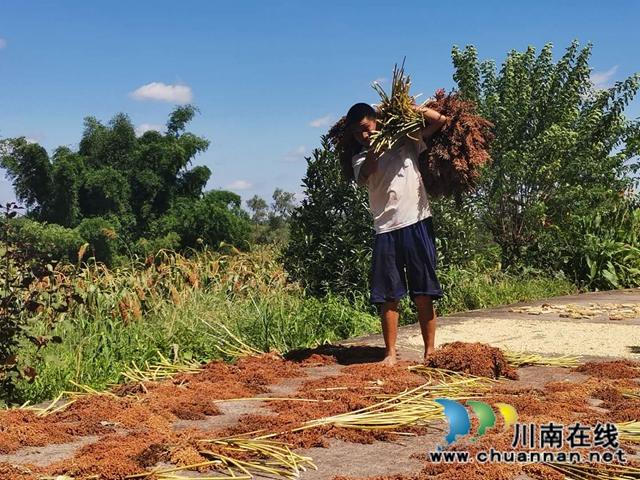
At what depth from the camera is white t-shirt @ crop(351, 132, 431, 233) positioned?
5.03 metres

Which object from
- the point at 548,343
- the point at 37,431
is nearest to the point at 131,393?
the point at 37,431

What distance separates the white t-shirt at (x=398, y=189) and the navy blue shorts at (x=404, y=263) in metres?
0.07

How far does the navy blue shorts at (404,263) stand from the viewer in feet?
16.5

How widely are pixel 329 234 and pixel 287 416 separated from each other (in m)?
4.59

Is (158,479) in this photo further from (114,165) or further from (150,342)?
(114,165)

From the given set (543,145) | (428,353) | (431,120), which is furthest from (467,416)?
(543,145)

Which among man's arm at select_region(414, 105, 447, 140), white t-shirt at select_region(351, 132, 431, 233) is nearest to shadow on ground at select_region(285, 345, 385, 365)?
white t-shirt at select_region(351, 132, 431, 233)

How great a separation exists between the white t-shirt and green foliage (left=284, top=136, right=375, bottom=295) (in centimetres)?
268

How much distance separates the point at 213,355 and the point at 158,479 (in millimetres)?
2895

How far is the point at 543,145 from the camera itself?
1123cm

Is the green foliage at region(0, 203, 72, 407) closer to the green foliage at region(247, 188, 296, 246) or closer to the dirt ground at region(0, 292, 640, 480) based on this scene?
the dirt ground at region(0, 292, 640, 480)

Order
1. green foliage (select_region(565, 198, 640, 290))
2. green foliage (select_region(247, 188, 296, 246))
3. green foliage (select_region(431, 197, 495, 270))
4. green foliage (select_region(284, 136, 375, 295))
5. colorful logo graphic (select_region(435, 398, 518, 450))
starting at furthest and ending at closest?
green foliage (select_region(247, 188, 296, 246)), green foliage (select_region(565, 198, 640, 290)), green foliage (select_region(431, 197, 495, 270)), green foliage (select_region(284, 136, 375, 295)), colorful logo graphic (select_region(435, 398, 518, 450))

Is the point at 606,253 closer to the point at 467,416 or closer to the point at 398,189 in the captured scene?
the point at 398,189

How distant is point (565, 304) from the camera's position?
8.71m
